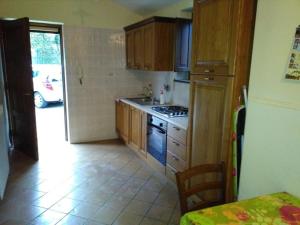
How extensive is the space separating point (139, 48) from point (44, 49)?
3.63 m

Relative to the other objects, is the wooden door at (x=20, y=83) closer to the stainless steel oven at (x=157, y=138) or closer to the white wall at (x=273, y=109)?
the stainless steel oven at (x=157, y=138)

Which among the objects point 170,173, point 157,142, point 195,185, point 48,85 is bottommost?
point 170,173

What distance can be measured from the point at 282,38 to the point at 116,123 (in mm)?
3716

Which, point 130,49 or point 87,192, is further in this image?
point 130,49

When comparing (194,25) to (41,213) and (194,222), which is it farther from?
(41,213)

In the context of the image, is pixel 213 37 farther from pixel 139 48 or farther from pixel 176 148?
pixel 139 48

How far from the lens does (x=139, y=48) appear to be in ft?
12.8

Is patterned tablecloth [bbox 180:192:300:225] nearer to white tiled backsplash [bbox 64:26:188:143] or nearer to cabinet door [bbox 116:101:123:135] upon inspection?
white tiled backsplash [bbox 64:26:188:143]

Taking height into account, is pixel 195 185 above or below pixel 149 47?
below

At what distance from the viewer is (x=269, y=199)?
1345 millimetres

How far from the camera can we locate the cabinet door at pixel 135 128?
369 centimetres

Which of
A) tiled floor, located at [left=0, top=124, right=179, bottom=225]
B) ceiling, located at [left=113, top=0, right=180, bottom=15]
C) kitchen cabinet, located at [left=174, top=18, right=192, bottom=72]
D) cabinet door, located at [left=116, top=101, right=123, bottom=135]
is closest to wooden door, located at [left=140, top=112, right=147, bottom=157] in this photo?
Result: tiled floor, located at [left=0, top=124, right=179, bottom=225]

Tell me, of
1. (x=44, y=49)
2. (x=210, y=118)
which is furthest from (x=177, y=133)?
(x=44, y=49)

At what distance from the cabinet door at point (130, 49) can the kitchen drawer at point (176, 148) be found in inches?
72.9
